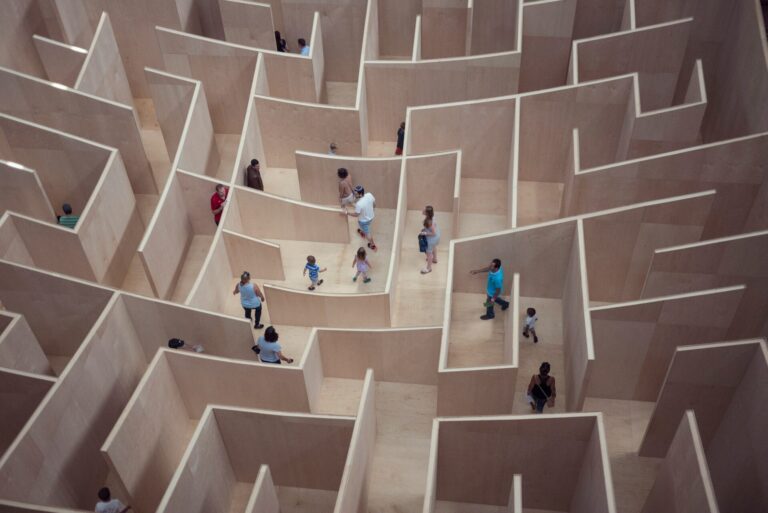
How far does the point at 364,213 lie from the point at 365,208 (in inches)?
4.1

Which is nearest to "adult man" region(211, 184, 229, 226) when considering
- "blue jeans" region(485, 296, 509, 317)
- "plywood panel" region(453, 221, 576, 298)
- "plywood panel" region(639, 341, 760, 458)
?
"plywood panel" region(453, 221, 576, 298)

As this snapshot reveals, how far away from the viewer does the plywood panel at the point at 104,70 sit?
15180 millimetres

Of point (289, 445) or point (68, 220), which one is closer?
point (289, 445)

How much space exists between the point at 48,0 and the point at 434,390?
12.0 meters

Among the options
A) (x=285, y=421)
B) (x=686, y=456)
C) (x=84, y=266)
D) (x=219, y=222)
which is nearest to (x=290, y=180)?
(x=219, y=222)

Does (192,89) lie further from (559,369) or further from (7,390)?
(559,369)

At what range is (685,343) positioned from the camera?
36.5ft

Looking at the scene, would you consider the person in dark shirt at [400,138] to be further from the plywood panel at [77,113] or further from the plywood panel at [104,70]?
the plywood panel at [104,70]

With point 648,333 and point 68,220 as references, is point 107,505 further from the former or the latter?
point 648,333

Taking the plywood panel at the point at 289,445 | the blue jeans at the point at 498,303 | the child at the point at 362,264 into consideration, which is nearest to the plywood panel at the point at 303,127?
the child at the point at 362,264

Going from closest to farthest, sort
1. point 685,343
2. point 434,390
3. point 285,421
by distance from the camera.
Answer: point 285,421 < point 685,343 < point 434,390

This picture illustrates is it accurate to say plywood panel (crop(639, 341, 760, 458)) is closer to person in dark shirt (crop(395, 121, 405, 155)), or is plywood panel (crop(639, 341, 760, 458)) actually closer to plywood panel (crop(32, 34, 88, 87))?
person in dark shirt (crop(395, 121, 405, 155))

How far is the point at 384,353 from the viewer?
11953mm

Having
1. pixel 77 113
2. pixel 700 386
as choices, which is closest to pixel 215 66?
pixel 77 113
